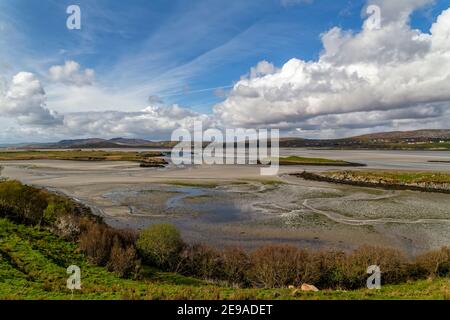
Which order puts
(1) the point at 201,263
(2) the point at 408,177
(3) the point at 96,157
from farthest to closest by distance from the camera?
(3) the point at 96,157 → (2) the point at 408,177 → (1) the point at 201,263

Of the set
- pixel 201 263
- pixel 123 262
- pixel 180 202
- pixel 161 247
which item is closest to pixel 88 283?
pixel 123 262

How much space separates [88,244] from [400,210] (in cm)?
3271

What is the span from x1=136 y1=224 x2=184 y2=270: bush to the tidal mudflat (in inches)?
203

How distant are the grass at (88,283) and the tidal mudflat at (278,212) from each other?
7.96m

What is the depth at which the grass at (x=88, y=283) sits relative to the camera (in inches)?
460

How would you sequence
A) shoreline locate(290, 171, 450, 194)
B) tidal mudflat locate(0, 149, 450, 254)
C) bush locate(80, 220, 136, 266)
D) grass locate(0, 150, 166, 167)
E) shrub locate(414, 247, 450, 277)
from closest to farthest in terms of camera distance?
shrub locate(414, 247, 450, 277), bush locate(80, 220, 136, 266), tidal mudflat locate(0, 149, 450, 254), shoreline locate(290, 171, 450, 194), grass locate(0, 150, 166, 167)

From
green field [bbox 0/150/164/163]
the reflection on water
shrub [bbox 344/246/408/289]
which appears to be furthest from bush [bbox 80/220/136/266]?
green field [bbox 0/150/164/163]

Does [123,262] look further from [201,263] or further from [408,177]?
[408,177]

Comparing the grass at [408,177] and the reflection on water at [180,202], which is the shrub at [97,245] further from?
the grass at [408,177]

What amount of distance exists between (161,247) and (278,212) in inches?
696

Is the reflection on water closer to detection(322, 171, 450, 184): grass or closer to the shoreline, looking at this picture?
the shoreline

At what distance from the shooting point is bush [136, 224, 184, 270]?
19078 mm

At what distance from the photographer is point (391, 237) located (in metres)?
25.5

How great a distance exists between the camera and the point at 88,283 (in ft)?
47.3
